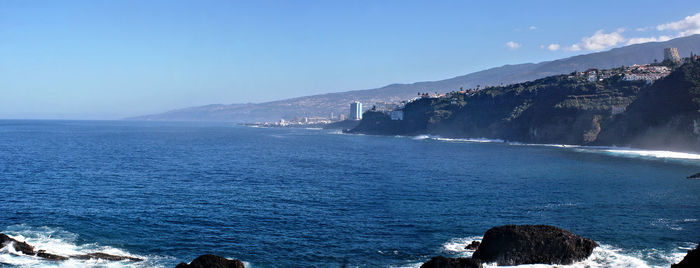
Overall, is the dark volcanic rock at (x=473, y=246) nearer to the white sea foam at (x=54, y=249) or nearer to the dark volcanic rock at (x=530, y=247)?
the dark volcanic rock at (x=530, y=247)

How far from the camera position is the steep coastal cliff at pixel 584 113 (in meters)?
95.9

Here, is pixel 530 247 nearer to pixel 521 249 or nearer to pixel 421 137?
pixel 521 249

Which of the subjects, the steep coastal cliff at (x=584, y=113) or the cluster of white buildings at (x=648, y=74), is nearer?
the steep coastal cliff at (x=584, y=113)

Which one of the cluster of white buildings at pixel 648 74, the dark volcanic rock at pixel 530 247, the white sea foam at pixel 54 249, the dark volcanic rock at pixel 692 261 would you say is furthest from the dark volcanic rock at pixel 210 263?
the cluster of white buildings at pixel 648 74

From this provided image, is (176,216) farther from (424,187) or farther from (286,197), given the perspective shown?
(424,187)

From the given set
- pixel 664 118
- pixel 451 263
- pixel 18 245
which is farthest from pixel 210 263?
pixel 664 118

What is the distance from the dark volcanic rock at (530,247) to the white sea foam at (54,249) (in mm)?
16515

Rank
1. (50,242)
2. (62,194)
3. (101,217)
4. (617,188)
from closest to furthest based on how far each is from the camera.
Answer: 1. (50,242)
2. (101,217)
3. (62,194)
4. (617,188)

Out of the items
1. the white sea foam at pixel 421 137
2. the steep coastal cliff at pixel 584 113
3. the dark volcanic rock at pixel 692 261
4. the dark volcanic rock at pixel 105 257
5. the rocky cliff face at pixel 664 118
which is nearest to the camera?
the dark volcanic rock at pixel 692 261

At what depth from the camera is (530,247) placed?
82.7 feet

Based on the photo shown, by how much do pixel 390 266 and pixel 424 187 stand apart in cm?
2467

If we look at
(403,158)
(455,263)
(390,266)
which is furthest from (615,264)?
(403,158)

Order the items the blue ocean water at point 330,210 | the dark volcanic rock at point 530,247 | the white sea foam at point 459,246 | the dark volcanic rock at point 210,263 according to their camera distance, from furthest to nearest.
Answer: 1. the blue ocean water at point 330,210
2. the white sea foam at point 459,246
3. the dark volcanic rock at point 530,247
4. the dark volcanic rock at point 210,263

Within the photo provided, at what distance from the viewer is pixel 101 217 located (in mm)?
33656
